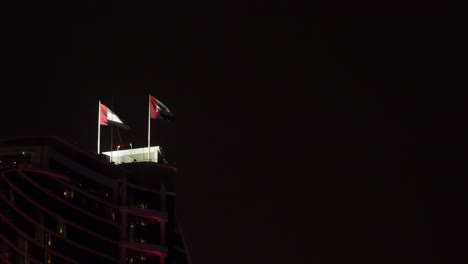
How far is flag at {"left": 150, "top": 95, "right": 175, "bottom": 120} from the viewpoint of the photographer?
131 m

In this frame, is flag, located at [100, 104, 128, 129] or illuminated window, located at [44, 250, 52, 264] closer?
illuminated window, located at [44, 250, 52, 264]

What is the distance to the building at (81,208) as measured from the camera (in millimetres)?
116250

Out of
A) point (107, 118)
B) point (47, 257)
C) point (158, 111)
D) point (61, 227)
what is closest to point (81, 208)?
point (61, 227)

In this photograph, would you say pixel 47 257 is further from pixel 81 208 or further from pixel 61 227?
pixel 81 208

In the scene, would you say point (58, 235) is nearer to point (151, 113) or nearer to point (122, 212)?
point (122, 212)

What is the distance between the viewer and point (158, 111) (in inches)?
5192

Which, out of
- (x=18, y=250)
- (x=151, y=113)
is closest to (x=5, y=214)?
(x=18, y=250)

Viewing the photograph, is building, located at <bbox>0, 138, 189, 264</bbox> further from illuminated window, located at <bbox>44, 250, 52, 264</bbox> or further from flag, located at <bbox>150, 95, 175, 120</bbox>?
flag, located at <bbox>150, 95, 175, 120</bbox>

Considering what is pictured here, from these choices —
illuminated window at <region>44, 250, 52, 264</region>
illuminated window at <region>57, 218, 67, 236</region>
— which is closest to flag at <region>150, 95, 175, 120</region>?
illuminated window at <region>57, 218, 67, 236</region>

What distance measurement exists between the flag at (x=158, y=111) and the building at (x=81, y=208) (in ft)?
19.5

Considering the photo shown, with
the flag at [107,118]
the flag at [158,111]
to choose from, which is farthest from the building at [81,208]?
the flag at [158,111]

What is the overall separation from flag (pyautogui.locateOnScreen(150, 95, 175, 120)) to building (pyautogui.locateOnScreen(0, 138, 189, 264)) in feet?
19.5

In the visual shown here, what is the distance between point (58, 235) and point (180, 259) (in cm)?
2135

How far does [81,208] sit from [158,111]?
692 inches
